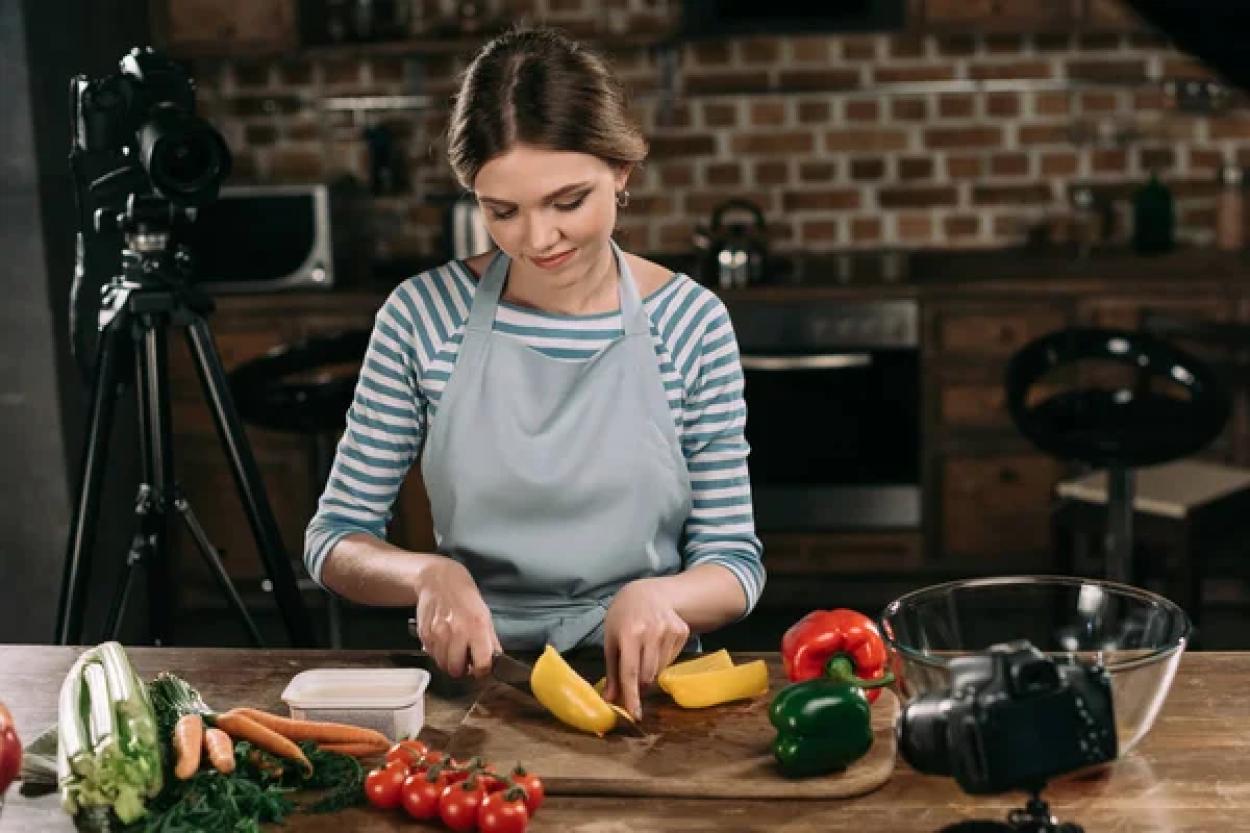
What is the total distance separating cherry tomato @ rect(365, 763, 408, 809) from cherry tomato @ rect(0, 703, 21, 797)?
0.31m

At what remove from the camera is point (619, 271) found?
2258 millimetres

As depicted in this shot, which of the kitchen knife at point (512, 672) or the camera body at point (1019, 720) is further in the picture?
the kitchen knife at point (512, 672)

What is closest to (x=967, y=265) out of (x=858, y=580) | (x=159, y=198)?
(x=858, y=580)

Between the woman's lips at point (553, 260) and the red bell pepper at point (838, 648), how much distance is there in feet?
1.64

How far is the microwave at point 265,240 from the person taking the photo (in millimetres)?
4855

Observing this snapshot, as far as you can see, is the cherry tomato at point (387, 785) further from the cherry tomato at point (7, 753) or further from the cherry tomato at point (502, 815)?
the cherry tomato at point (7, 753)

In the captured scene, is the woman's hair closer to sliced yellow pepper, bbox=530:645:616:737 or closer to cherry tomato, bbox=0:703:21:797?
sliced yellow pepper, bbox=530:645:616:737

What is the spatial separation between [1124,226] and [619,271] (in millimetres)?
3350

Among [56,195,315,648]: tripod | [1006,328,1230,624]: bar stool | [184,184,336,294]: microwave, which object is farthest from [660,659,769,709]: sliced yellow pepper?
[184,184,336,294]: microwave

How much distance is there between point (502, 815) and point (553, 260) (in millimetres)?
718

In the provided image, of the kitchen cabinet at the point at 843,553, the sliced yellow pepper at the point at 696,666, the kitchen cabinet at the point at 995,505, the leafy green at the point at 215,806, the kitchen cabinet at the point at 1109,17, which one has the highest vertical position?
the kitchen cabinet at the point at 1109,17

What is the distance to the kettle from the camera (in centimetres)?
477

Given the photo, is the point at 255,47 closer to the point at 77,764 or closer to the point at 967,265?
the point at 967,265

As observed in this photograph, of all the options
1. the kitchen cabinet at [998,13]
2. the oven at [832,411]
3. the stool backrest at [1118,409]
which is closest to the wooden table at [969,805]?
the stool backrest at [1118,409]
